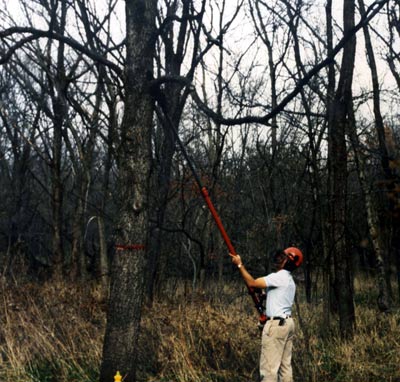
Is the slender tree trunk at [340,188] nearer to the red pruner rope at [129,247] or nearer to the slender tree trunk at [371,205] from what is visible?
the slender tree trunk at [371,205]

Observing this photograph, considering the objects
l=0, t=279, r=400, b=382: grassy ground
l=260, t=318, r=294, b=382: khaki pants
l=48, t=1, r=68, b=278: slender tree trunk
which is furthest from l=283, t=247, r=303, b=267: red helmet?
l=48, t=1, r=68, b=278: slender tree trunk

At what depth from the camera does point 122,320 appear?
6059 millimetres

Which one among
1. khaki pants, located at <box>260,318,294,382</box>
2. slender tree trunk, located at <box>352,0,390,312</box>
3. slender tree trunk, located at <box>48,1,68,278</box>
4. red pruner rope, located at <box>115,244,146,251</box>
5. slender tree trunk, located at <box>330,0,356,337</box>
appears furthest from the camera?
A: slender tree trunk, located at <box>48,1,68,278</box>

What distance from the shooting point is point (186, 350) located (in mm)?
6977

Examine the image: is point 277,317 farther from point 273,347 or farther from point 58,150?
point 58,150

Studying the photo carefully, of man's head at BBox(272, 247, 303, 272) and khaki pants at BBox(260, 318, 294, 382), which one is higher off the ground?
man's head at BBox(272, 247, 303, 272)

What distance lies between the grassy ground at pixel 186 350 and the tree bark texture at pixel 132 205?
830mm

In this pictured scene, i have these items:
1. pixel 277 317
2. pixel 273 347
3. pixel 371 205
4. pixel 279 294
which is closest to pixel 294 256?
pixel 279 294

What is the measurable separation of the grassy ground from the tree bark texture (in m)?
0.83

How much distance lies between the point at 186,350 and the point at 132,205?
203 cm

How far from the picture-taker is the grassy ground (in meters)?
6.91

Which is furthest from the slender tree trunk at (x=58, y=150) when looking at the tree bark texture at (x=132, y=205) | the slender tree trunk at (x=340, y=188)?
the tree bark texture at (x=132, y=205)

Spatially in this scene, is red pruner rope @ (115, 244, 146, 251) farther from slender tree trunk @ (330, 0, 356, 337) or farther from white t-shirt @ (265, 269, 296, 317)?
slender tree trunk @ (330, 0, 356, 337)

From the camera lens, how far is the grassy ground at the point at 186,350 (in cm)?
691
